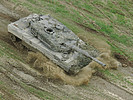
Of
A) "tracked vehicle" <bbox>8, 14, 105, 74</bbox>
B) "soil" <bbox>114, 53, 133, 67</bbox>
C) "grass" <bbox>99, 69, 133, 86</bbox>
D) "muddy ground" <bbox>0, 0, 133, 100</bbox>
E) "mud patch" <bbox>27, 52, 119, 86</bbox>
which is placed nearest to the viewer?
"muddy ground" <bbox>0, 0, 133, 100</bbox>

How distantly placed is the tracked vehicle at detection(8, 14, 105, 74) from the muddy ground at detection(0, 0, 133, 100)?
1133mm

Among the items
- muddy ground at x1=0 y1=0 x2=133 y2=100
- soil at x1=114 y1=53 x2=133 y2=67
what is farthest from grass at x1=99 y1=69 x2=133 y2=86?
soil at x1=114 y1=53 x2=133 y2=67

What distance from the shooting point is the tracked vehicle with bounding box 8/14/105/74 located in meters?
12.4

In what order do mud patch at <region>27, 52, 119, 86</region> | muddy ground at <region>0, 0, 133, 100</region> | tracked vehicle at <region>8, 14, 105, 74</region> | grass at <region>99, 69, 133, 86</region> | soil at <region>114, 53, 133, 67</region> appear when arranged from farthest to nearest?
soil at <region>114, 53, 133, 67</region>
grass at <region>99, 69, 133, 86</region>
mud patch at <region>27, 52, 119, 86</region>
tracked vehicle at <region>8, 14, 105, 74</region>
muddy ground at <region>0, 0, 133, 100</region>

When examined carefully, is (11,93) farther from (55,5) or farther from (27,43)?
(55,5)

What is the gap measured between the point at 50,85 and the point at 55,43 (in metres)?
2.75

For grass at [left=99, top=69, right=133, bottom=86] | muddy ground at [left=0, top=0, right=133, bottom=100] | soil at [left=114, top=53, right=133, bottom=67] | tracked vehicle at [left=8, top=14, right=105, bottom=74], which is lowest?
muddy ground at [left=0, top=0, right=133, bottom=100]

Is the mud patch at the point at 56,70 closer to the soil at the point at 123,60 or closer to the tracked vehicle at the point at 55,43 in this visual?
the tracked vehicle at the point at 55,43

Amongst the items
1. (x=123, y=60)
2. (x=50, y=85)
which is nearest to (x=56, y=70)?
(x=50, y=85)

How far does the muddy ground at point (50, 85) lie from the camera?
38.1 feet

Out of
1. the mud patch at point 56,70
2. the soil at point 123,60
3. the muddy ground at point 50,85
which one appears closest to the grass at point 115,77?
the muddy ground at point 50,85

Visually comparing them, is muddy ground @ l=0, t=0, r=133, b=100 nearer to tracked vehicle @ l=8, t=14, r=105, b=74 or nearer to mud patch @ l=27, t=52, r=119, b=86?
mud patch @ l=27, t=52, r=119, b=86

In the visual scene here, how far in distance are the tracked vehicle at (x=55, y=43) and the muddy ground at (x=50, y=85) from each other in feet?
3.72

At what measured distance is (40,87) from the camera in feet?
39.7
